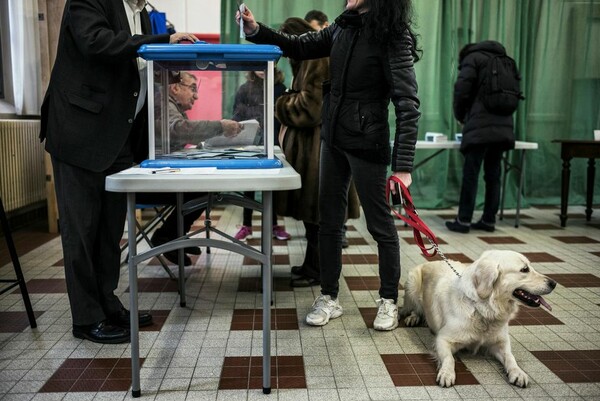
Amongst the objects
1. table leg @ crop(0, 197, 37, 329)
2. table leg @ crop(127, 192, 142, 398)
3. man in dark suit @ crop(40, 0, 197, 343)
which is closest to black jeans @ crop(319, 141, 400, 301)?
man in dark suit @ crop(40, 0, 197, 343)

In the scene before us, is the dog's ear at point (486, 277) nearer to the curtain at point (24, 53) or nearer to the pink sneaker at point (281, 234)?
the pink sneaker at point (281, 234)

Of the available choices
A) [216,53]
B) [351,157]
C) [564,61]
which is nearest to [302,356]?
[351,157]

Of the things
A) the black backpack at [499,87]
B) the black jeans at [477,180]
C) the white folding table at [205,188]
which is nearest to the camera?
the white folding table at [205,188]

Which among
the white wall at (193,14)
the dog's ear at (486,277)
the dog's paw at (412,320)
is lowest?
the dog's paw at (412,320)

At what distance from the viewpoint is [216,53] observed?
1.93 meters

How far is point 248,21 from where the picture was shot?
2.29 meters

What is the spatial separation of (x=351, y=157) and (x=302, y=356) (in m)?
0.83

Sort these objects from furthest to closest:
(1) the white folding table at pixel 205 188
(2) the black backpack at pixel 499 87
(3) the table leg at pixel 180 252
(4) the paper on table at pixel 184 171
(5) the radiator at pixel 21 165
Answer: (2) the black backpack at pixel 499 87 → (5) the radiator at pixel 21 165 → (3) the table leg at pixel 180 252 → (4) the paper on table at pixel 184 171 → (1) the white folding table at pixel 205 188

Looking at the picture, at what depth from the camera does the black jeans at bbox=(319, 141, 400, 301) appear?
2.36 m

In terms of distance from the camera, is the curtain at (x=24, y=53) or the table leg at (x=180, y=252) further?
the curtain at (x=24, y=53)

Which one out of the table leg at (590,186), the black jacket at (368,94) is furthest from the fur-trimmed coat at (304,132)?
the table leg at (590,186)

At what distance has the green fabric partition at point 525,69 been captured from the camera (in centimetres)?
568

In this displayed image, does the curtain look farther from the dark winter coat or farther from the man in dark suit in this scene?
the dark winter coat

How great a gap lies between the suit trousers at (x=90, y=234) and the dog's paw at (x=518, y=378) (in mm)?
1589
